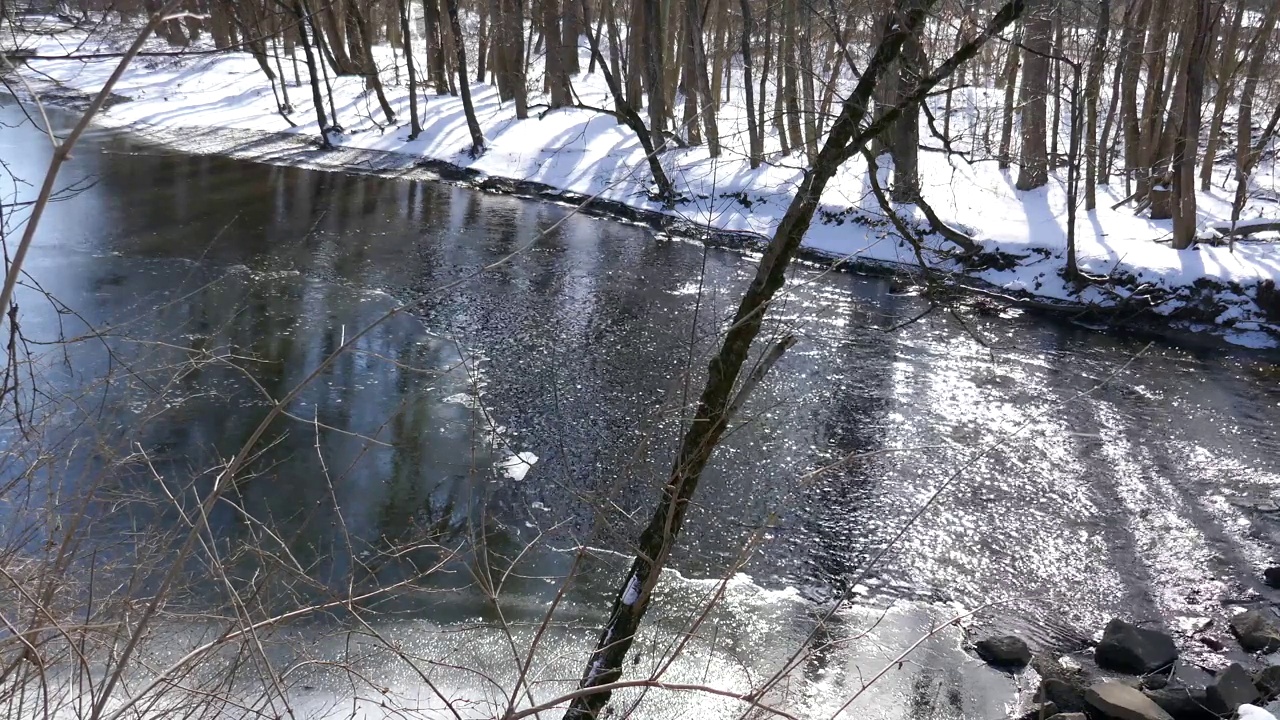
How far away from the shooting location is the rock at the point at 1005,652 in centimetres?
640

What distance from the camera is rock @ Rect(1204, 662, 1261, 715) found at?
574cm

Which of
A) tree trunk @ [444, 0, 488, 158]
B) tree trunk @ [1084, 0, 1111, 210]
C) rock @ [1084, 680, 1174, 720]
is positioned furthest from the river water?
tree trunk @ [444, 0, 488, 158]

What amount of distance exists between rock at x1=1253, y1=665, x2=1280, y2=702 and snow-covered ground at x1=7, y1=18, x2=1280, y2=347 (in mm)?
3729

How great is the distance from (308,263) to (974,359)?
9.77 m

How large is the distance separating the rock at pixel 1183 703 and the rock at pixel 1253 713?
1.35 ft

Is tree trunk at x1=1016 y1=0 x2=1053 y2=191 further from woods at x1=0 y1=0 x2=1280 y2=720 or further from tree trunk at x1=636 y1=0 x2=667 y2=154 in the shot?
tree trunk at x1=636 y1=0 x2=667 y2=154

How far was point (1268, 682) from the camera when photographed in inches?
237

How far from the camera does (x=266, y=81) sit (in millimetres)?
32094

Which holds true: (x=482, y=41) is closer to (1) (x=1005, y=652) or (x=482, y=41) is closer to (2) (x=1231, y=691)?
(1) (x=1005, y=652)

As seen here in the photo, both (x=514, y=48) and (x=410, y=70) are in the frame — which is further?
(x=514, y=48)

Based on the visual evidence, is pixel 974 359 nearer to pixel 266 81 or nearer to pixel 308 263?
pixel 308 263

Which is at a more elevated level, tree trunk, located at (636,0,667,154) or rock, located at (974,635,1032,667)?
tree trunk, located at (636,0,667,154)

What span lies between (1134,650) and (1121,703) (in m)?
0.72

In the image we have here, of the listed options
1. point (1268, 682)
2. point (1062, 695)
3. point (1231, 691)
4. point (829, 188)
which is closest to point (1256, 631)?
point (1268, 682)
